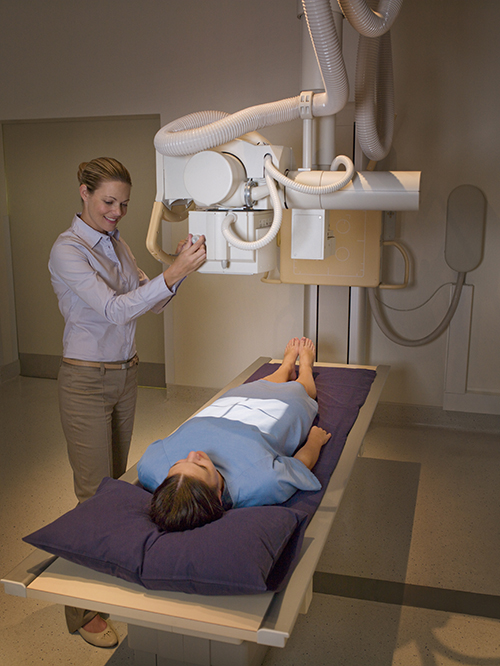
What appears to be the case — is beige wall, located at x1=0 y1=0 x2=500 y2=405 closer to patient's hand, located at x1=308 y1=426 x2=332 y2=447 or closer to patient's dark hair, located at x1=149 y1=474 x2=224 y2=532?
patient's hand, located at x1=308 y1=426 x2=332 y2=447

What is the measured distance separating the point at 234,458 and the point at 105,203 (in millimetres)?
858

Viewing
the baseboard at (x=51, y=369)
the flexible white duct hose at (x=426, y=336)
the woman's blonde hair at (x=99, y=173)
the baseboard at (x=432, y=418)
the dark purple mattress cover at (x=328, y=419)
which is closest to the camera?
the dark purple mattress cover at (x=328, y=419)

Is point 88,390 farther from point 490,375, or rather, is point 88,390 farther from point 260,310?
point 490,375

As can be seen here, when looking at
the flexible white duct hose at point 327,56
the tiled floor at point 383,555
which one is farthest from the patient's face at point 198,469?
the flexible white duct hose at point 327,56

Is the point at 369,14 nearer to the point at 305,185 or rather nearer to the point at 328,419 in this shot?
the point at 305,185

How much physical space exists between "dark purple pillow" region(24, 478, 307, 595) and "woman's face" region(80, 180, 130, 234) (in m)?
0.88

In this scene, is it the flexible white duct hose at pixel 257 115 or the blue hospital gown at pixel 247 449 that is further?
the blue hospital gown at pixel 247 449

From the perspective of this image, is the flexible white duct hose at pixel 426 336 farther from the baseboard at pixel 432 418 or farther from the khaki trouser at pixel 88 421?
the khaki trouser at pixel 88 421

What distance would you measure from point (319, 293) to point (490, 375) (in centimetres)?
107

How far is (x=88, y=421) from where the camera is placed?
1.87 m

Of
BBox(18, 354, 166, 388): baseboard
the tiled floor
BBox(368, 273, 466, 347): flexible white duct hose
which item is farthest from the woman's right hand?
BBox(18, 354, 166, 388): baseboard

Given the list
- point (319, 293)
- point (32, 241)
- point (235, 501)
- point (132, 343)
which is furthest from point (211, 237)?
point (32, 241)

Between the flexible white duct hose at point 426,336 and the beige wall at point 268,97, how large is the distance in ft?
0.24

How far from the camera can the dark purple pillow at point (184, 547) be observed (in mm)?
1184
